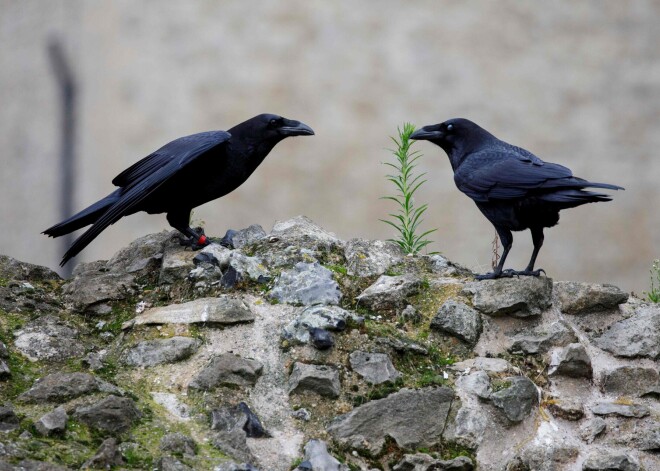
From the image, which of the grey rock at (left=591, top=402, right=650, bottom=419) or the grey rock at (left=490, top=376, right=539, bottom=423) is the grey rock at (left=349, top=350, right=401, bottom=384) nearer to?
the grey rock at (left=490, top=376, right=539, bottom=423)


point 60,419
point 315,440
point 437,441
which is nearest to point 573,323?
point 437,441

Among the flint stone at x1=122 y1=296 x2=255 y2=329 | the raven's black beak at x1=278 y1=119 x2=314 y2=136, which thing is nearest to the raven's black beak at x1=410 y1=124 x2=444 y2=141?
the raven's black beak at x1=278 y1=119 x2=314 y2=136

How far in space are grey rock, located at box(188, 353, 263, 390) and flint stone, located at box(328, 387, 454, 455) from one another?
47 centimetres

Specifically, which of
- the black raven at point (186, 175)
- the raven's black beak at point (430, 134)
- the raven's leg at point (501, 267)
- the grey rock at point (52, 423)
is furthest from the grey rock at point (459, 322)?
the grey rock at point (52, 423)

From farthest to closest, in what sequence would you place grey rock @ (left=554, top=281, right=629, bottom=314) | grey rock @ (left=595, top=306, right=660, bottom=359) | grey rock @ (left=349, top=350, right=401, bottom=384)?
grey rock @ (left=554, top=281, right=629, bottom=314) → grey rock @ (left=595, top=306, right=660, bottom=359) → grey rock @ (left=349, top=350, right=401, bottom=384)

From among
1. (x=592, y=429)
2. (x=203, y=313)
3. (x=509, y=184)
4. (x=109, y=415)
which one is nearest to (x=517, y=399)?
(x=592, y=429)

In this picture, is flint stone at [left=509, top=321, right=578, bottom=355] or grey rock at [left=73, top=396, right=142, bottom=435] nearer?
grey rock at [left=73, top=396, right=142, bottom=435]

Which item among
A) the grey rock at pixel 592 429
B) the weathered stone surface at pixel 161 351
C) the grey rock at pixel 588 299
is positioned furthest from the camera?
the grey rock at pixel 588 299

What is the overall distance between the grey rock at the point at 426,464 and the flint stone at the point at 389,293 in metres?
1.06

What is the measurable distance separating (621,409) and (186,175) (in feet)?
9.72

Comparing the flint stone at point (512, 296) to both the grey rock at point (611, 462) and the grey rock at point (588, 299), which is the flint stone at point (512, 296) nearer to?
the grey rock at point (588, 299)

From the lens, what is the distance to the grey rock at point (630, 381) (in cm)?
439

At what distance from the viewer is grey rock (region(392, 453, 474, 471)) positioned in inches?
149

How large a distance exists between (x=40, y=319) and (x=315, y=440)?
65.2 inches
